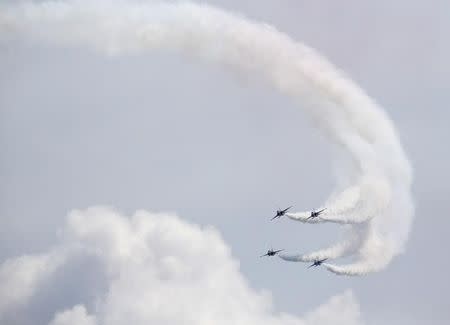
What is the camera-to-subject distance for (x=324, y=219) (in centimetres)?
12838

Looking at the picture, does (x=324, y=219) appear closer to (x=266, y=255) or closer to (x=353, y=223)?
(x=353, y=223)

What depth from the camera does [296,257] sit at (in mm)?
136625

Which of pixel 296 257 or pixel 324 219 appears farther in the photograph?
pixel 296 257

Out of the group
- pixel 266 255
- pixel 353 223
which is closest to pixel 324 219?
pixel 353 223

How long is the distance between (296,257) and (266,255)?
18.8 ft

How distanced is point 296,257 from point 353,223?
409 inches

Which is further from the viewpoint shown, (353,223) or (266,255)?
(266,255)

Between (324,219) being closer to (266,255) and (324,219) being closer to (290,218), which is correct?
(290,218)

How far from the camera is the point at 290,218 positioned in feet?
434

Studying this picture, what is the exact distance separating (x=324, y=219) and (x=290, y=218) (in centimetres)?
508

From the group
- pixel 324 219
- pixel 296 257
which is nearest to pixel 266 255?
pixel 296 257

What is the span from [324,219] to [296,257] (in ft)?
31.5

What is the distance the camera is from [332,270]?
443ft

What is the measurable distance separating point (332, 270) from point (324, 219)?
8747 millimetres
